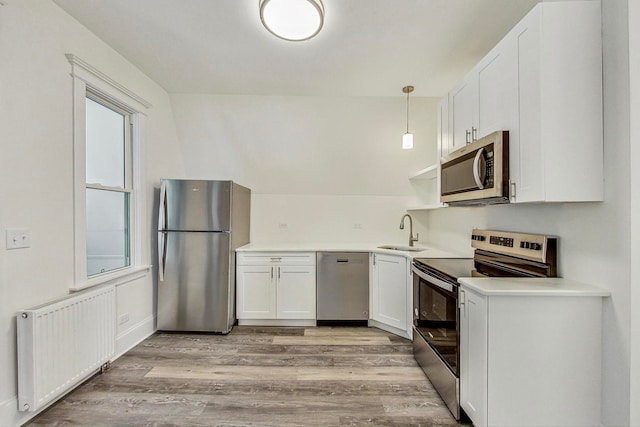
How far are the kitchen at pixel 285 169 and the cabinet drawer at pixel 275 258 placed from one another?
2.45 feet

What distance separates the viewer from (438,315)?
2.15m

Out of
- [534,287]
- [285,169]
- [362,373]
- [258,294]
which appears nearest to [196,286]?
[258,294]

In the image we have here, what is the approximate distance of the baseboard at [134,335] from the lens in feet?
8.91

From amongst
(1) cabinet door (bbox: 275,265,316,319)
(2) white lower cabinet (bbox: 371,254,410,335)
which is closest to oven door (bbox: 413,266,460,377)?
(2) white lower cabinet (bbox: 371,254,410,335)

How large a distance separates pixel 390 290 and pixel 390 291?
1 cm

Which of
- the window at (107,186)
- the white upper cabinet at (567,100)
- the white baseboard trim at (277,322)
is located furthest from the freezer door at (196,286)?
the white upper cabinet at (567,100)

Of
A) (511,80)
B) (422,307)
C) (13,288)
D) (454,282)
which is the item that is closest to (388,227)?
(422,307)

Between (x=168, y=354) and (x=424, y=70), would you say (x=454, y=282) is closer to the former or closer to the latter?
(x=424, y=70)

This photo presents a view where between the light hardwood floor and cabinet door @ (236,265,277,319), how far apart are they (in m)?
0.39

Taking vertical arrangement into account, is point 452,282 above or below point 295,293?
above

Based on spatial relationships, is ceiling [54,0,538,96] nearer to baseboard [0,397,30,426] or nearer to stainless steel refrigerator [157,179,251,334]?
stainless steel refrigerator [157,179,251,334]

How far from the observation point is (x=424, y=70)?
280cm

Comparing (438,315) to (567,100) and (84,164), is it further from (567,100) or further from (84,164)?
(84,164)

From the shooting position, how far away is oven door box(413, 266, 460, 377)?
190 centimetres
